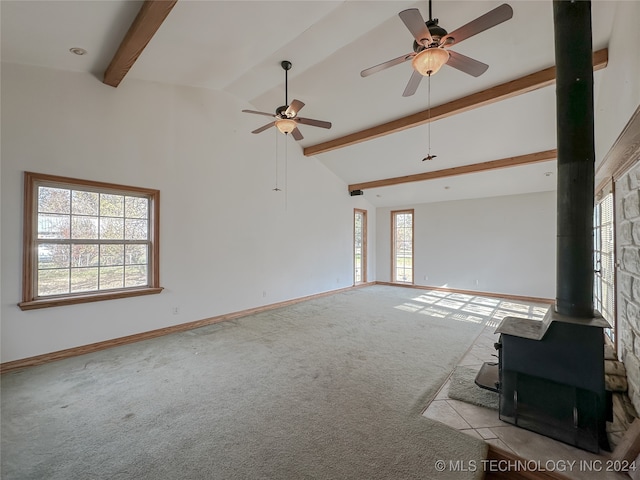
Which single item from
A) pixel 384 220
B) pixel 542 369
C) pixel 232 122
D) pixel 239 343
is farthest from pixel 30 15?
pixel 384 220

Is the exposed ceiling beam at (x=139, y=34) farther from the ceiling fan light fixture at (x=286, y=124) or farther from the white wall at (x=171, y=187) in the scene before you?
the ceiling fan light fixture at (x=286, y=124)

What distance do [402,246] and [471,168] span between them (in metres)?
3.30

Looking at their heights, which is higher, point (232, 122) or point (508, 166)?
point (232, 122)

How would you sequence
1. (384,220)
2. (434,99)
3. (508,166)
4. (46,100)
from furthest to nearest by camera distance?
(384,220) → (508,166) → (434,99) → (46,100)

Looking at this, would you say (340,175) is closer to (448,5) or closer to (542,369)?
(448,5)

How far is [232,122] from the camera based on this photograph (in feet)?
15.6

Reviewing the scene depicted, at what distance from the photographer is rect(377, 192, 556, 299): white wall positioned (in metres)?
6.13

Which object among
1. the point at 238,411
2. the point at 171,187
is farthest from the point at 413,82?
the point at 171,187

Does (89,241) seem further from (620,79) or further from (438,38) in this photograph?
(620,79)

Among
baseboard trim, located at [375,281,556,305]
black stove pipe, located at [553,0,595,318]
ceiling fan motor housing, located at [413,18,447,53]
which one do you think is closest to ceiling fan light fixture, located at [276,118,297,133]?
ceiling fan motor housing, located at [413,18,447,53]

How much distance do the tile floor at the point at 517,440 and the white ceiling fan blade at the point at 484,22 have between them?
2858mm

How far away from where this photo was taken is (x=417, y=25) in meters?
2.04

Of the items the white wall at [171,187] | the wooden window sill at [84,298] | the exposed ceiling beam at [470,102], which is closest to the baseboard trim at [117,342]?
the white wall at [171,187]

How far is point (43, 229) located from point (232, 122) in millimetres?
3036
